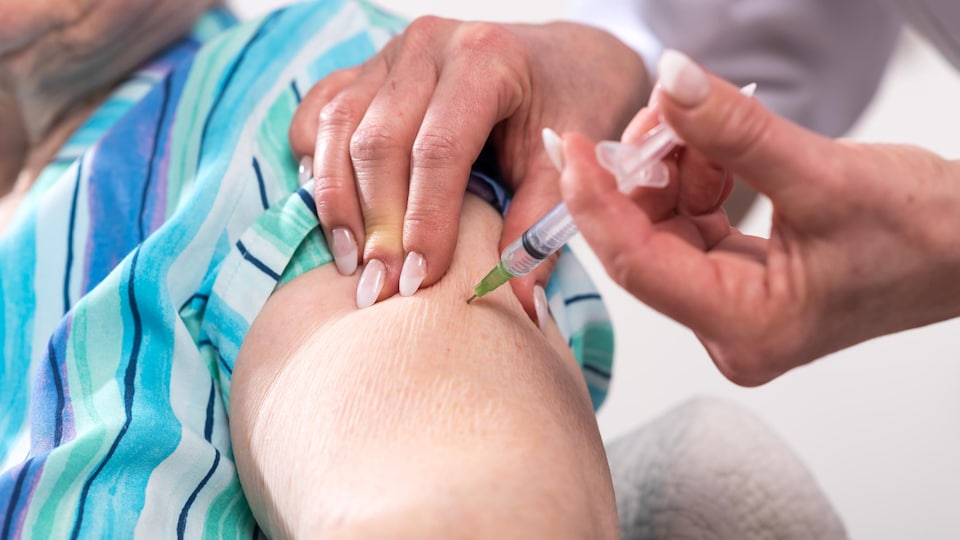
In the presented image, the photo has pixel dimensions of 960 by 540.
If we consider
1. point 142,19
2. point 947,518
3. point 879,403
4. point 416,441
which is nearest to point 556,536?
point 416,441

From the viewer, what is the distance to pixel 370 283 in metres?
0.68

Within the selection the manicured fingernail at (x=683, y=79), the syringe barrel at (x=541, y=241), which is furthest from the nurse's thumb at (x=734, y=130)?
the syringe barrel at (x=541, y=241)

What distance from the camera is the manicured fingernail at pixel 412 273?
0.67 metres

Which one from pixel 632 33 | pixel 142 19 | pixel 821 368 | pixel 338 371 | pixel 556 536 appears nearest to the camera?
pixel 556 536

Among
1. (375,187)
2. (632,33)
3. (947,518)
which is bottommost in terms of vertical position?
(947,518)

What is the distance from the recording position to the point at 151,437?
598mm

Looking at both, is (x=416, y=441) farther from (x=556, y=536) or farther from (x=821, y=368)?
(x=821, y=368)

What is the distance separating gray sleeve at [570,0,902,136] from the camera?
115 centimetres

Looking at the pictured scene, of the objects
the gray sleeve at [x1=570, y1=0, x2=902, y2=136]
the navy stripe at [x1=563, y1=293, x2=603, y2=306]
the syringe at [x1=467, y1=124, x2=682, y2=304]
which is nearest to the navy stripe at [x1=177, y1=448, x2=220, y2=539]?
the syringe at [x1=467, y1=124, x2=682, y2=304]

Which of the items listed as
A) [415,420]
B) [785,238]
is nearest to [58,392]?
[415,420]

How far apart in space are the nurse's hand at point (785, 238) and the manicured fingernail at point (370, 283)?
214mm

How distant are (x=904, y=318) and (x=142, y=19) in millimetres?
780

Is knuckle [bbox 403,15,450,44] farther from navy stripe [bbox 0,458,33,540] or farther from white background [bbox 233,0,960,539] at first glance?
white background [bbox 233,0,960,539]

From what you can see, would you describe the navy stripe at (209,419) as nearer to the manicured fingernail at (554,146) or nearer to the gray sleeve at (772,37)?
the manicured fingernail at (554,146)
